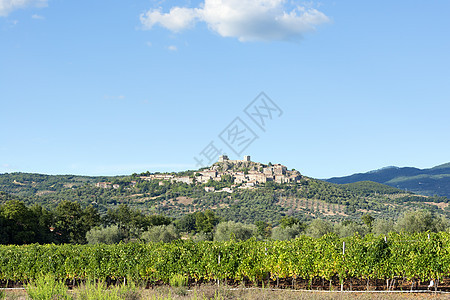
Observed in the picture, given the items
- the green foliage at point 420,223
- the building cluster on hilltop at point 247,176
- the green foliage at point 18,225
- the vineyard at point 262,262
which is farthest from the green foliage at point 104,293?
the building cluster on hilltop at point 247,176

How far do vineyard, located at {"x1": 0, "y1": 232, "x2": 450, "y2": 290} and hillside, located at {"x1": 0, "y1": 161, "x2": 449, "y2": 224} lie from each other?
242ft

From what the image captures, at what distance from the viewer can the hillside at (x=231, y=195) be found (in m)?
105

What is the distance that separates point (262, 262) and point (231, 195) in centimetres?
12065

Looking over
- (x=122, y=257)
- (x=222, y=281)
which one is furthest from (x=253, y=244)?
(x=122, y=257)

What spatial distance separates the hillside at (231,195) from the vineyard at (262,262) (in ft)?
242

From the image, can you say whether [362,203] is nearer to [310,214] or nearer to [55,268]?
[310,214]

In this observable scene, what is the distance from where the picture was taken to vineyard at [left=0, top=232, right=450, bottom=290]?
41.3 ft

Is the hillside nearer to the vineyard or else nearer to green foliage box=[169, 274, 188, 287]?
the vineyard

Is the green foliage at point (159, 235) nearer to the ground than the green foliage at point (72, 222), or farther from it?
nearer to the ground

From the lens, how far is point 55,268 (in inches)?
652

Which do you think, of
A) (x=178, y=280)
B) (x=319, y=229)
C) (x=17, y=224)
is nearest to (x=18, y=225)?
(x=17, y=224)

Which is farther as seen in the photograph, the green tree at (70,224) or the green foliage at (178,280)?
the green tree at (70,224)

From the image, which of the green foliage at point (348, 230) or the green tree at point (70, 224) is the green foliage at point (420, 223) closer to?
the green foliage at point (348, 230)

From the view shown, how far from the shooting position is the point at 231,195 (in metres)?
134
